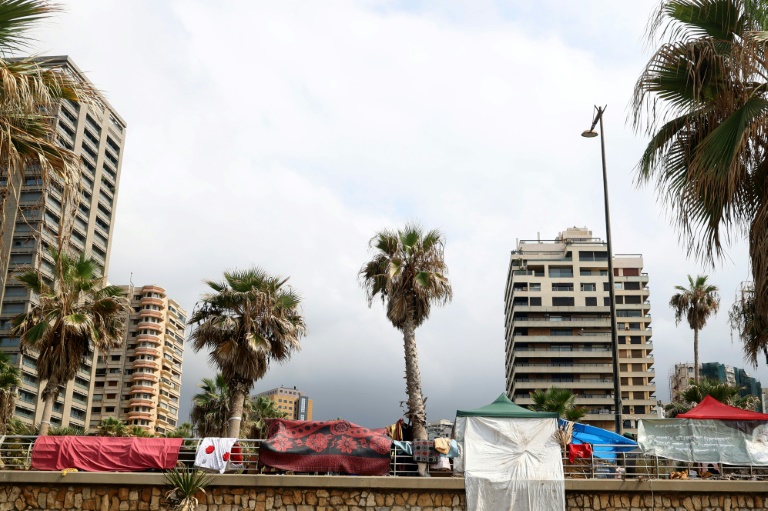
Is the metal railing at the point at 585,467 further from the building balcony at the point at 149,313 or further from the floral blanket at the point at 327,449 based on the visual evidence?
the building balcony at the point at 149,313

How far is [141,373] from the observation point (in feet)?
398

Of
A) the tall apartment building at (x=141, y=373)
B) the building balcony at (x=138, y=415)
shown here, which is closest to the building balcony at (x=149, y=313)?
the tall apartment building at (x=141, y=373)

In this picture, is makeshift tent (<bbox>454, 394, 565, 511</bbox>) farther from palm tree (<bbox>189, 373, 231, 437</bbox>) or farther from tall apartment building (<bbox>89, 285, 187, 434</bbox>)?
tall apartment building (<bbox>89, 285, 187, 434</bbox>)

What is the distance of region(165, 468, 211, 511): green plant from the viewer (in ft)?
55.8

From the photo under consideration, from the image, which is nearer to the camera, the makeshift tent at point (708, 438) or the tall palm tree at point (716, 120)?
the tall palm tree at point (716, 120)

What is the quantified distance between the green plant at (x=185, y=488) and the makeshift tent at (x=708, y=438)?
9.98 metres

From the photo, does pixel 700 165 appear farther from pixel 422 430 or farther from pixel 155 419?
pixel 155 419

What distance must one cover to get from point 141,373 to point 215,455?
110 m

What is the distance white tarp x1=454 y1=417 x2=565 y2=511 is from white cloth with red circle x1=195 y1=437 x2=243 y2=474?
17.2ft

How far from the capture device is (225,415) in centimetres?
4138

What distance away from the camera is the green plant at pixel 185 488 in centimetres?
1702

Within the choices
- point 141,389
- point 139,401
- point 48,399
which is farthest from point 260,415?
point 141,389

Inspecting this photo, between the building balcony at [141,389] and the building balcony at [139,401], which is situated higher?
the building balcony at [141,389]

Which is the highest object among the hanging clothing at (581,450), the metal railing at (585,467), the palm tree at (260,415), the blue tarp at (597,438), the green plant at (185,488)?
the palm tree at (260,415)
